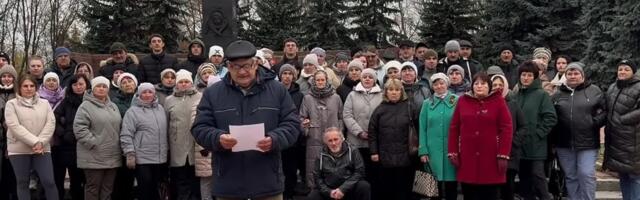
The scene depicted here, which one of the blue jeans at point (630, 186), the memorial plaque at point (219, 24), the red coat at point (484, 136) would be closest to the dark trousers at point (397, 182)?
the red coat at point (484, 136)

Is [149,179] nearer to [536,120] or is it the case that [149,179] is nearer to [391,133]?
[391,133]

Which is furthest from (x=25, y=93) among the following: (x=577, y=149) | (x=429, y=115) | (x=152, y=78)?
(x=577, y=149)

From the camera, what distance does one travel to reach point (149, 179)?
7.11 meters

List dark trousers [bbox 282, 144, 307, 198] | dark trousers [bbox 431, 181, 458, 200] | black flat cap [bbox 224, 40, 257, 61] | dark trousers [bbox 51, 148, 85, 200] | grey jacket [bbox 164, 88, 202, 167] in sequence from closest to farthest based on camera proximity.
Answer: black flat cap [bbox 224, 40, 257, 61], dark trousers [bbox 431, 181, 458, 200], grey jacket [bbox 164, 88, 202, 167], dark trousers [bbox 51, 148, 85, 200], dark trousers [bbox 282, 144, 307, 198]

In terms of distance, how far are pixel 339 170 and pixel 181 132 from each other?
5.99 ft

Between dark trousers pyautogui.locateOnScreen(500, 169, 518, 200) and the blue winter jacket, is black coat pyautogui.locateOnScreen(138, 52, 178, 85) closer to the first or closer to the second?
dark trousers pyautogui.locateOnScreen(500, 169, 518, 200)

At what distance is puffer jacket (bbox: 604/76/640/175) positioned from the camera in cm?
688

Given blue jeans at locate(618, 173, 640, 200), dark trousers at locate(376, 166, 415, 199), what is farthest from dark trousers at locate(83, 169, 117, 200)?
blue jeans at locate(618, 173, 640, 200)

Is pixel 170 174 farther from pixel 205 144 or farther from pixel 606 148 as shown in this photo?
pixel 606 148

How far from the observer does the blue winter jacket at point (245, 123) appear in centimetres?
425

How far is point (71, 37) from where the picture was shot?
29.3 meters

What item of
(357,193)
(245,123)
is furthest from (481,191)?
(245,123)

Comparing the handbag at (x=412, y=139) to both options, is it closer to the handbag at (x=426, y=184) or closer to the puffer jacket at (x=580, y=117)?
the handbag at (x=426, y=184)

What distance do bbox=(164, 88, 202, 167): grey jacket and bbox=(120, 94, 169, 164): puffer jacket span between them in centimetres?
11
